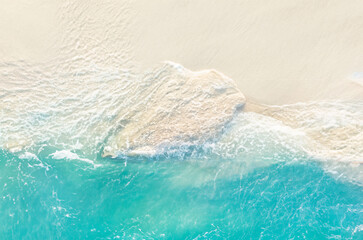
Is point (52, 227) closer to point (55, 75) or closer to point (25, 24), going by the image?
point (55, 75)

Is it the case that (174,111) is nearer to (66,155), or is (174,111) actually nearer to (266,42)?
(266,42)

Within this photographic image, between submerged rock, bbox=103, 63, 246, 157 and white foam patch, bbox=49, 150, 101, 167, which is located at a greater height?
submerged rock, bbox=103, 63, 246, 157

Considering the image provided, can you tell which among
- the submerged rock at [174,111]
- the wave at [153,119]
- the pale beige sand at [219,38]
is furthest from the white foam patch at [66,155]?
the pale beige sand at [219,38]

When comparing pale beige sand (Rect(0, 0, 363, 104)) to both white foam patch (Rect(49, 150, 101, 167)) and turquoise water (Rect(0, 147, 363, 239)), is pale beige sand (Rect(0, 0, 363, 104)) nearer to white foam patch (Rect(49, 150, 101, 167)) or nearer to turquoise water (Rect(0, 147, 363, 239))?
turquoise water (Rect(0, 147, 363, 239))

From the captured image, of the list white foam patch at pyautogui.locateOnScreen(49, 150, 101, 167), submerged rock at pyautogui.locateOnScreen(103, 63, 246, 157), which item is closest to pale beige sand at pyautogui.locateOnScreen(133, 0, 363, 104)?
submerged rock at pyautogui.locateOnScreen(103, 63, 246, 157)

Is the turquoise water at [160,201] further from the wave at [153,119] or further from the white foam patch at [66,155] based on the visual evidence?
the wave at [153,119]

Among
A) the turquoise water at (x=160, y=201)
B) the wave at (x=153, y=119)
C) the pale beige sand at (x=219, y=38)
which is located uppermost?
the pale beige sand at (x=219, y=38)

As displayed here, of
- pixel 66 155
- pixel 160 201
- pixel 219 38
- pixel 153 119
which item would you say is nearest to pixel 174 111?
pixel 153 119

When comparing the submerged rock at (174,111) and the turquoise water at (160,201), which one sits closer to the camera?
the submerged rock at (174,111)
